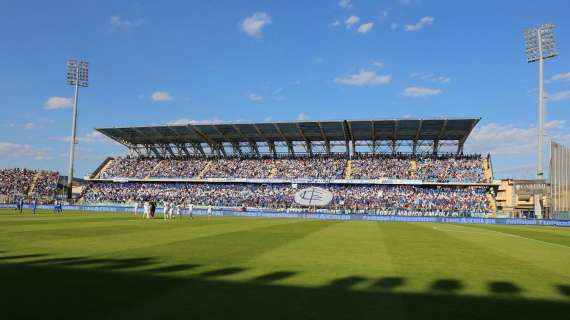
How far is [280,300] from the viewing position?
7.81 meters

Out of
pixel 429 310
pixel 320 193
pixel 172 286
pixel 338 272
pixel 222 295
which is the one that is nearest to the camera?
pixel 429 310

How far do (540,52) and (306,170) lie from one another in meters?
39.5

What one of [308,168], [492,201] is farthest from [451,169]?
[308,168]

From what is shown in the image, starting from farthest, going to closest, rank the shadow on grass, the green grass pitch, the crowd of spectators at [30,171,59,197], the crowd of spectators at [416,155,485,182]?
the crowd of spectators at [30,171,59,197] < the crowd of spectators at [416,155,485,182] < the green grass pitch < the shadow on grass

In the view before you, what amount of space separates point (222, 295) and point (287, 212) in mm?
48988

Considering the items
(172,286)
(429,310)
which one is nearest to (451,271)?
(429,310)

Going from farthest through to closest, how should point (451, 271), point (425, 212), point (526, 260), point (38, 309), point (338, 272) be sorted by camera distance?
point (425, 212), point (526, 260), point (451, 271), point (338, 272), point (38, 309)

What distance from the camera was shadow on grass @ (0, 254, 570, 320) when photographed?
22.7 feet

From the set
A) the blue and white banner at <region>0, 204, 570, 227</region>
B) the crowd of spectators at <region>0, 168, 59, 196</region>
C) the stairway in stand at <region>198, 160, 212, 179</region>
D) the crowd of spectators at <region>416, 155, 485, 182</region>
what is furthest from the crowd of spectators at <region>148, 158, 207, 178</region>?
the crowd of spectators at <region>416, 155, 485, 182</region>

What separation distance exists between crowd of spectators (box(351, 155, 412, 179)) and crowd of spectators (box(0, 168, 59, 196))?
182 feet

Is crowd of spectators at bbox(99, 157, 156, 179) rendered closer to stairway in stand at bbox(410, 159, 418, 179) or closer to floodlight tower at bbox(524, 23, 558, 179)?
stairway in stand at bbox(410, 159, 418, 179)

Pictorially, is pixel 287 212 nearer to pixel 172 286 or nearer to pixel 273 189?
pixel 273 189

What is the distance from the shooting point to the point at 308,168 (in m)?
69.3

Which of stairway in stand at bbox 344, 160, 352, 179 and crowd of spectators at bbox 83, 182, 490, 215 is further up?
stairway in stand at bbox 344, 160, 352, 179
